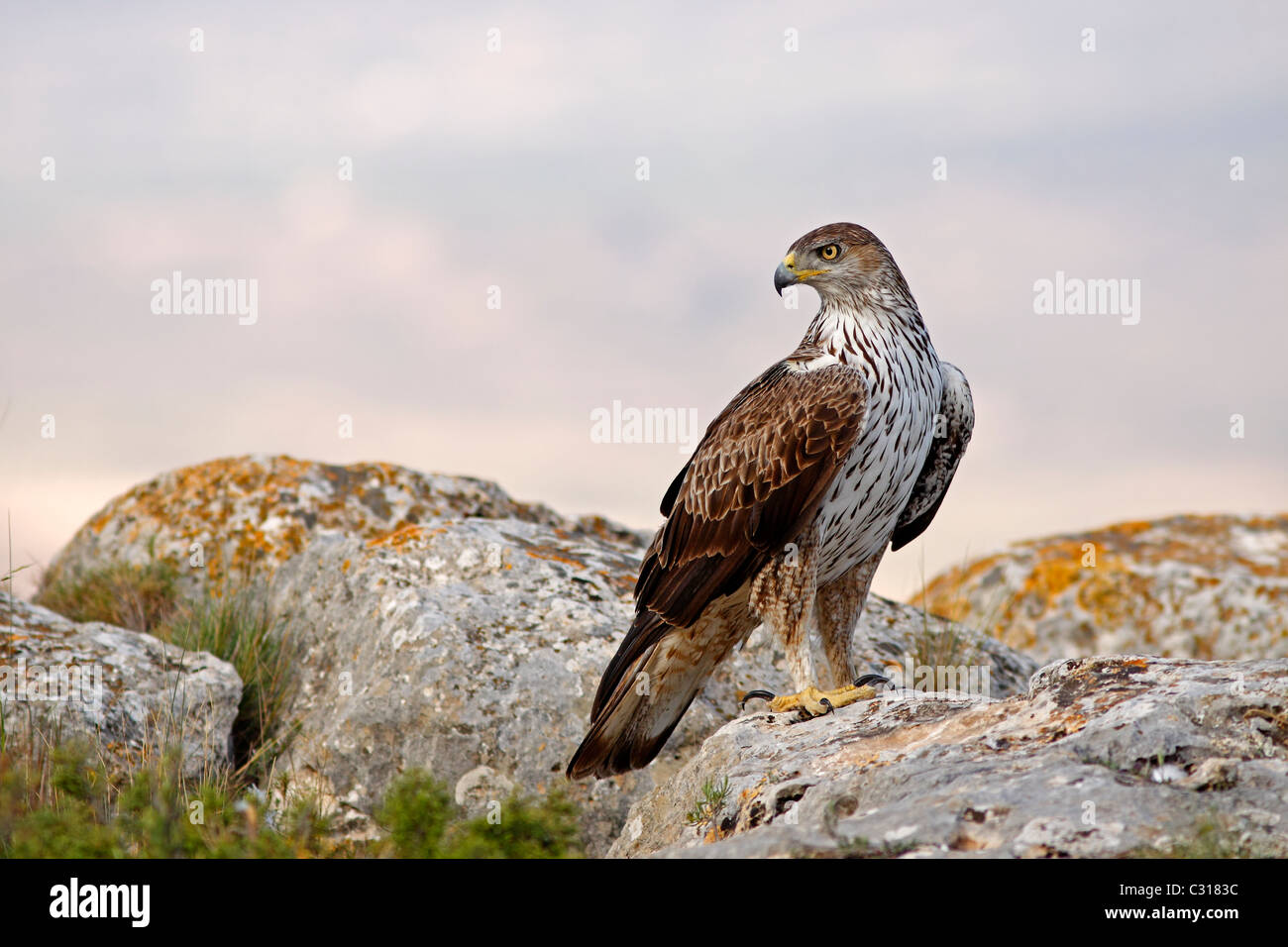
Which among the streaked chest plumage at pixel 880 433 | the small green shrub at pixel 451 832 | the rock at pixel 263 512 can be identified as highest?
the streaked chest plumage at pixel 880 433

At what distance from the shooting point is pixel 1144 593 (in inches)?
503

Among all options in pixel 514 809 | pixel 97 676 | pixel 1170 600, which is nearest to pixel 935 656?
pixel 514 809

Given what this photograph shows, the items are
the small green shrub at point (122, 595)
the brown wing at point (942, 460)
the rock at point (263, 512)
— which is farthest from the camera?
the rock at point (263, 512)

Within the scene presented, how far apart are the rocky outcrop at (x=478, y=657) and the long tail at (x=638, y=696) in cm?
48

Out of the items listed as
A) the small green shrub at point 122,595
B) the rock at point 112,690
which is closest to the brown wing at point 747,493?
the rock at point 112,690

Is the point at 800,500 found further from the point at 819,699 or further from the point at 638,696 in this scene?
the point at 638,696

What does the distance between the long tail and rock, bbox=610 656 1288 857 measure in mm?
1072

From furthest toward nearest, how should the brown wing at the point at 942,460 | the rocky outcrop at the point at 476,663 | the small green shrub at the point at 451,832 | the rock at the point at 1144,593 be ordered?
the rock at the point at 1144,593, the rocky outcrop at the point at 476,663, the brown wing at the point at 942,460, the small green shrub at the point at 451,832

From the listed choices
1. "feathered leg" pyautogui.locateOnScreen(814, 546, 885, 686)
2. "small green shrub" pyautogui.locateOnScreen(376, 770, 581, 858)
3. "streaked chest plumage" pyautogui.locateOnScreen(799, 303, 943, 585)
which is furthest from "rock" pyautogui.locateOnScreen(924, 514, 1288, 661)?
"small green shrub" pyautogui.locateOnScreen(376, 770, 581, 858)

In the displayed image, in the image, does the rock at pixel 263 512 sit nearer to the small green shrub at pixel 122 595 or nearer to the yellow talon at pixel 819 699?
the small green shrub at pixel 122 595

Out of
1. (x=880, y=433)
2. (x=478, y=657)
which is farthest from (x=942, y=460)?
(x=478, y=657)

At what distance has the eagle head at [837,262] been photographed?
20.4 feet

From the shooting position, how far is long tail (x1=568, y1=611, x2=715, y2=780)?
239 inches
